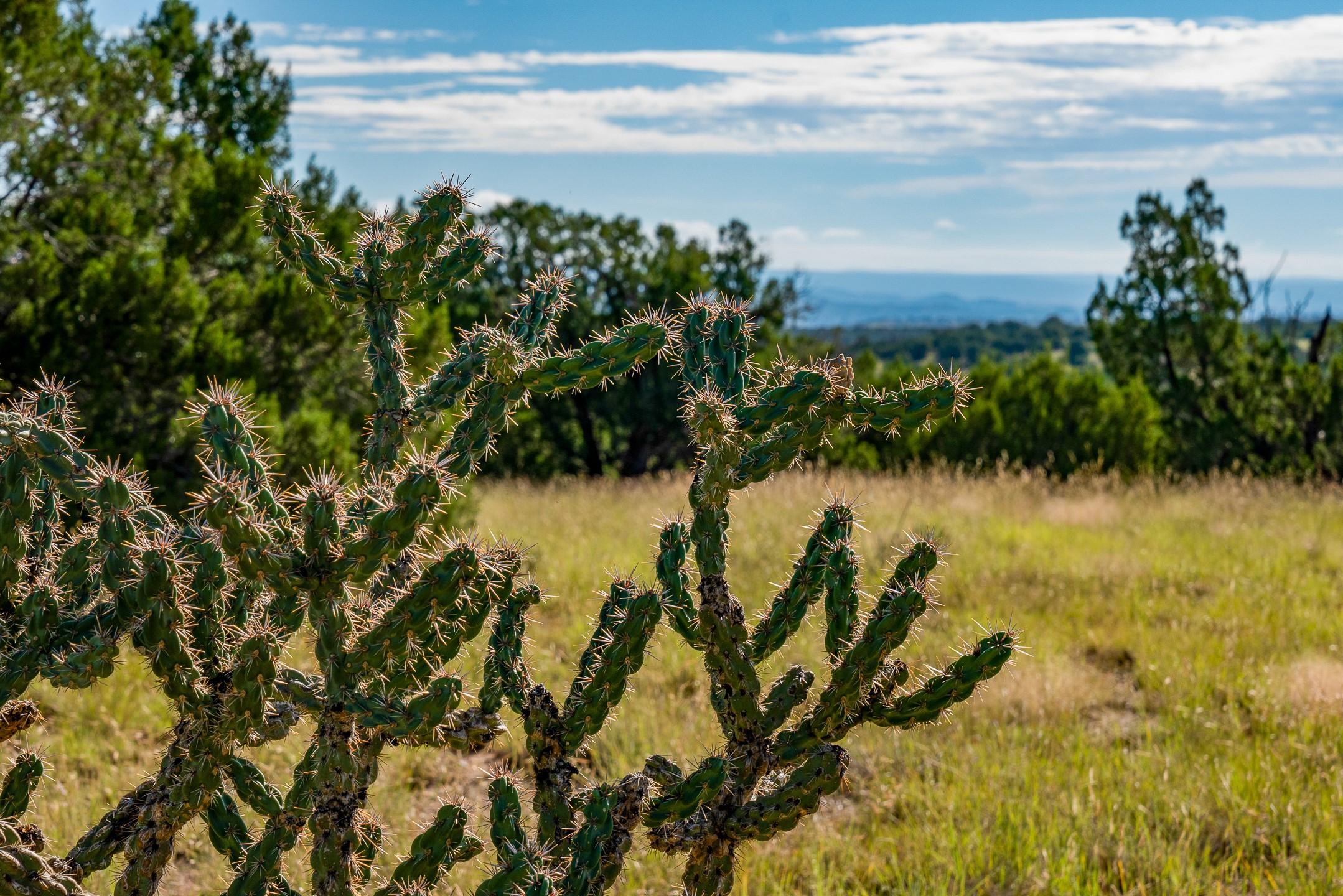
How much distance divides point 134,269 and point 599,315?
422 inches

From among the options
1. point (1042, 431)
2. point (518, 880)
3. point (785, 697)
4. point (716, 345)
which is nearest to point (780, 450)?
point (716, 345)

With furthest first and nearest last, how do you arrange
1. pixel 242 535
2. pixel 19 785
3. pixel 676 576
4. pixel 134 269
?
pixel 134 269 → pixel 676 576 → pixel 19 785 → pixel 242 535

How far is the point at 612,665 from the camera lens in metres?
2.15

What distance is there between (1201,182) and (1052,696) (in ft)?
43.0

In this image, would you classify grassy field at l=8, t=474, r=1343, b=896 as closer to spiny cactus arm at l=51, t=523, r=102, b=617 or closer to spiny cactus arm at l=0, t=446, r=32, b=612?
spiny cactus arm at l=51, t=523, r=102, b=617

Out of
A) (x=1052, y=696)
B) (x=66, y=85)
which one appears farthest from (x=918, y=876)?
(x=66, y=85)

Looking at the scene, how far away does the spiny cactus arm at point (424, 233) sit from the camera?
89.7 inches

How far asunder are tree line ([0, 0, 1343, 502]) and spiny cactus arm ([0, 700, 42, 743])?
895 millimetres

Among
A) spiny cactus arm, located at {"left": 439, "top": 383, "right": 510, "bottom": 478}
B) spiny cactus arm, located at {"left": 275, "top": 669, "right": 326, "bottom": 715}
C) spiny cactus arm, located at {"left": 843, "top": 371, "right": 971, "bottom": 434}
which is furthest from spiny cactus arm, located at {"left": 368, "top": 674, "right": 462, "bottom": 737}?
spiny cactus arm, located at {"left": 843, "top": 371, "right": 971, "bottom": 434}

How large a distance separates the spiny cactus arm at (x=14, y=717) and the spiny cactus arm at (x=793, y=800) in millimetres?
1509

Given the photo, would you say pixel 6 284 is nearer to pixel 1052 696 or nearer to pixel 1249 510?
pixel 1052 696

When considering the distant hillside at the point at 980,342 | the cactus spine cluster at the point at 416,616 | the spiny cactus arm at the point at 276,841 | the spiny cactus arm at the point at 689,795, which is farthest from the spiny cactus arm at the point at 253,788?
the distant hillside at the point at 980,342

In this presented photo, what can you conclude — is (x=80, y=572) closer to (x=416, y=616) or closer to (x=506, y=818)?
(x=416, y=616)

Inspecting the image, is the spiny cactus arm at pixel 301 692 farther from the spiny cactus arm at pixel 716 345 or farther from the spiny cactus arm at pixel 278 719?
the spiny cactus arm at pixel 716 345
